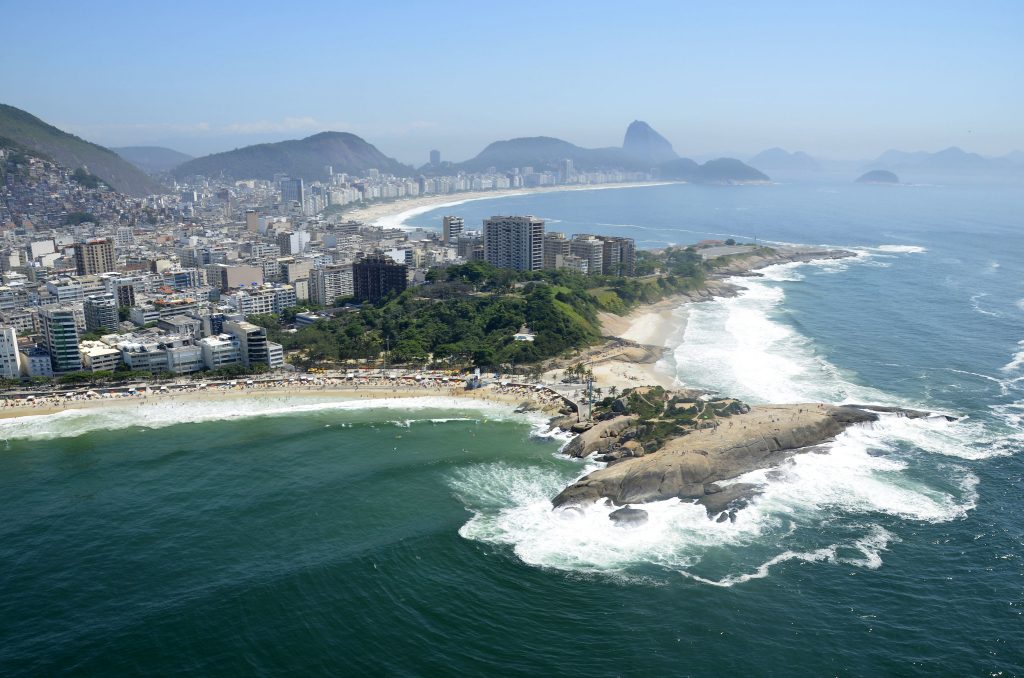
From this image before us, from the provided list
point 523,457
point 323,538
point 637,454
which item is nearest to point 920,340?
point 637,454

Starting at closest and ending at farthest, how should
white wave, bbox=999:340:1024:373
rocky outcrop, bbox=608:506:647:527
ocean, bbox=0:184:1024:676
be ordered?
ocean, bbox=0:184:1024:676 → rocky outcrop, bbox=608:506:647:527 → white wave, bbox=999:340:1024:373

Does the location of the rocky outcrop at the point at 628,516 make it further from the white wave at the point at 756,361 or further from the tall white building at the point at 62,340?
the tall white building at the point at 62,340

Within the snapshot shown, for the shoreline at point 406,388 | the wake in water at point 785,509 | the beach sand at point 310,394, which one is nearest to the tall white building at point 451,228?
the shoreline at point 406,388

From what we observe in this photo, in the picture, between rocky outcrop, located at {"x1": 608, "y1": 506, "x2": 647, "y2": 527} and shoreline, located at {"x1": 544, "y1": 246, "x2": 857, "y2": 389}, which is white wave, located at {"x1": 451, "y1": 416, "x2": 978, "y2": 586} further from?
shoreline, located at {"x1": 544, "y1": 246, "x2": 857, "y2": 389}

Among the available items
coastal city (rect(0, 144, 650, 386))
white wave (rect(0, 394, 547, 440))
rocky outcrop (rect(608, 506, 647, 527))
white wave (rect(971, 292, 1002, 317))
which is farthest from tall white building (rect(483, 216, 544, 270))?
rocky outcrop (rect(608, 506, 647, 527))

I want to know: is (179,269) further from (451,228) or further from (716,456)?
(716,456)

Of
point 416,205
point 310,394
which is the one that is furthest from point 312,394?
point 416,205
